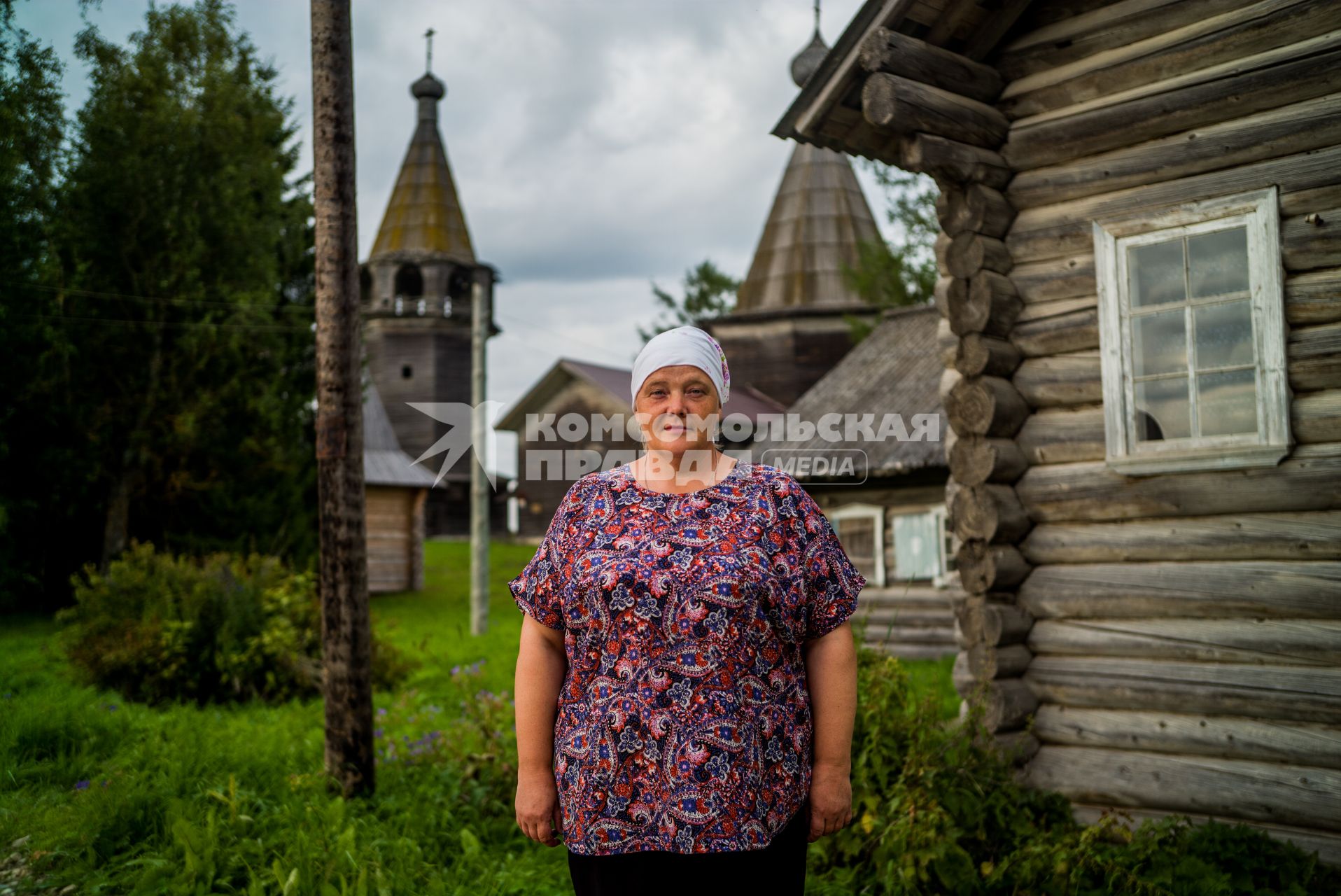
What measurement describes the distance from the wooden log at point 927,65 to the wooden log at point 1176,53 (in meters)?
0.18

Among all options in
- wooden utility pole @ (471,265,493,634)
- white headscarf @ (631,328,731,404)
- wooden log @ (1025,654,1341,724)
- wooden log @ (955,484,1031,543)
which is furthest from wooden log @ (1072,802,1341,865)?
wooden utility pole @ (471,265,493,634)

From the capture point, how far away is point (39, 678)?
717 centimetres

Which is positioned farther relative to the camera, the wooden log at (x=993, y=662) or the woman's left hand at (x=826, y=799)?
the wooden log at (x=993, y=662)

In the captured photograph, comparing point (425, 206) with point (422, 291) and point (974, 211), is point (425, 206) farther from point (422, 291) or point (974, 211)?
point (974, 211)

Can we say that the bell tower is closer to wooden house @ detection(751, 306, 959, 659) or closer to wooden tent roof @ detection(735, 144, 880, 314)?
Result: wooden tent roof @ detection(735, 144, 880, 314)

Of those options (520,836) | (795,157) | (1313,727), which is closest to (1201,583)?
(1313,727)

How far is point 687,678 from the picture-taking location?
247cm

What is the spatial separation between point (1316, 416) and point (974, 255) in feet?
6.11

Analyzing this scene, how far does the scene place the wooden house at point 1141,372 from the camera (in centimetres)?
480

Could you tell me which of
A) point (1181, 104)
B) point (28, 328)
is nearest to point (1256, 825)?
point (1181, 104)

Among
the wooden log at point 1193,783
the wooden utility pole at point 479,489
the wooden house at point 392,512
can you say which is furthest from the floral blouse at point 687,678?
the wooden house at point 392,512

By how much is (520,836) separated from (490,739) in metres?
0.86

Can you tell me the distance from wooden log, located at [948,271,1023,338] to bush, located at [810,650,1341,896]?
1898 mm

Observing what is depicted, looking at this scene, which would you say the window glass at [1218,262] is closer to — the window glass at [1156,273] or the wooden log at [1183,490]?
the window glass at [1156,273]
